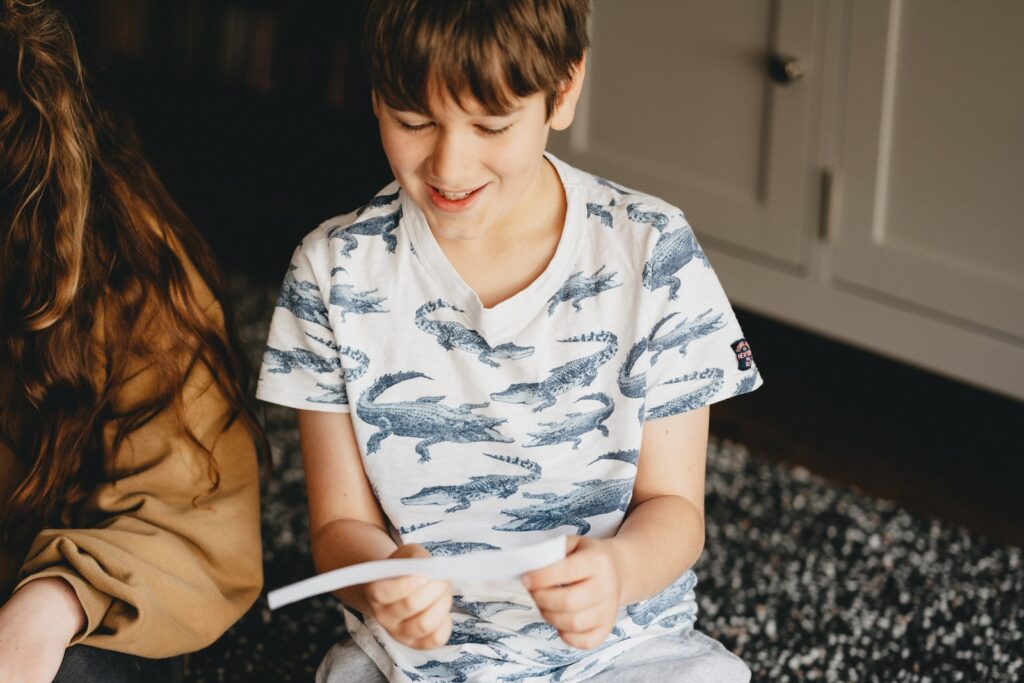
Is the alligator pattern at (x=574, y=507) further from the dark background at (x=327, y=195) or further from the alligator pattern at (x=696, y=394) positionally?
the dark background at (x=327, y=195)

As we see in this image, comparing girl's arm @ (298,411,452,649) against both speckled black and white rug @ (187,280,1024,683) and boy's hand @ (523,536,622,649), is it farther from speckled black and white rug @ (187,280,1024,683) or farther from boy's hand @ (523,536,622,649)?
speckled black and white rug @ (187,280,1024,683)

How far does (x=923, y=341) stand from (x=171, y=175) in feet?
5.31

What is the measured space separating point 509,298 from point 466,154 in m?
0.13

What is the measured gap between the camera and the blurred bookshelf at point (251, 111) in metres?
2.34

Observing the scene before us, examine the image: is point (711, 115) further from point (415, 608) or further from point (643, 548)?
point (415, 608)

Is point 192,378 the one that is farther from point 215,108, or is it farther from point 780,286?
point 215,108

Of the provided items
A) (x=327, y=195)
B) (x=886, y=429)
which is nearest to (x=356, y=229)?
(x=886, y=429)

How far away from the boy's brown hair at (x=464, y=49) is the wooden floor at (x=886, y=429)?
1.06 meters

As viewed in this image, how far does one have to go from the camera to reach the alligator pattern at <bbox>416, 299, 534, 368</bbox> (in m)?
0.93

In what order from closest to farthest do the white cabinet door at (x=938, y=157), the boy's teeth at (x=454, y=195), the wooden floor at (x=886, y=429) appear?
the boy's teeth at (x=454, y=195) → the white cabinet door at (x=938, y=157) → the wooden floor at (x=886, y=429)

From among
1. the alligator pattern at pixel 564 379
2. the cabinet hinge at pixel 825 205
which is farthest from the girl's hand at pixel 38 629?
the cabinet hinge at pixel 825 205

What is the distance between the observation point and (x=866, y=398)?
195 centimetres

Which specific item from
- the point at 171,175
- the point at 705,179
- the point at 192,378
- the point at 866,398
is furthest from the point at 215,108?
the point at 192,378

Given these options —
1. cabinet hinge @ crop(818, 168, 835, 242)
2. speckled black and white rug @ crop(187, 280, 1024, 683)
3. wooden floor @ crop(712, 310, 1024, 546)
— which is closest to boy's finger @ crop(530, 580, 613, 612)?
speckled black and white rug @ crop(187, 280, 1024, 683)
